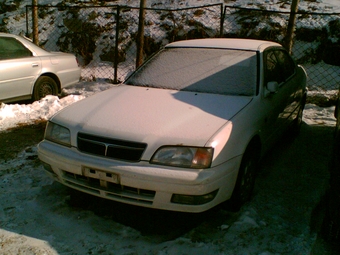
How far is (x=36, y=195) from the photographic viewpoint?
3.47 meters

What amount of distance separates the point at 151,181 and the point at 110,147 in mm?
421

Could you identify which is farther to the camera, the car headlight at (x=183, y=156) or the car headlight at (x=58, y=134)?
the car headlight at (x=58, y=134)

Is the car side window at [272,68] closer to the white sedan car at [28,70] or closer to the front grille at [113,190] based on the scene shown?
the front grille at [113,190]

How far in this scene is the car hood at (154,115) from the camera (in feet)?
9.13

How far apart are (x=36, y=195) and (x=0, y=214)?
388 millimetres

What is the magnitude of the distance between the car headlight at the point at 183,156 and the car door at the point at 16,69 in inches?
174

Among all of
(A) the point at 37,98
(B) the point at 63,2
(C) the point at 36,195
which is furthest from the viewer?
(B) the point at 63,2

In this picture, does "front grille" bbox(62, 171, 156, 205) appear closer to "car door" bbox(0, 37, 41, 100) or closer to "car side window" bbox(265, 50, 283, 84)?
"car side window" bbox(265, 50, 283, 84)

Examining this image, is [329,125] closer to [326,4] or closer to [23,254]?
[23,254]

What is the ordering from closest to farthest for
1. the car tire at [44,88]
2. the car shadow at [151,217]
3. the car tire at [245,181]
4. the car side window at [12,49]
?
the car shadow at [151,217]
the car tire at [245,181]
the car side window at [12,49]
the car tire at [44,88]

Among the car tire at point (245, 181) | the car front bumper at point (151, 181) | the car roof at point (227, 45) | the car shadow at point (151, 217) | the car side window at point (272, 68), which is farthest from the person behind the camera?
the car roof at point (227, 45)

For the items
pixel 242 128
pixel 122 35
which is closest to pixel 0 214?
pixel 242 128

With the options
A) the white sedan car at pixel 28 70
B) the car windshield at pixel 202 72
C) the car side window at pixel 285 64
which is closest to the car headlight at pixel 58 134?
the car windshield at pixel 202 72

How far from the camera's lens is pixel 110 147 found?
280cm
